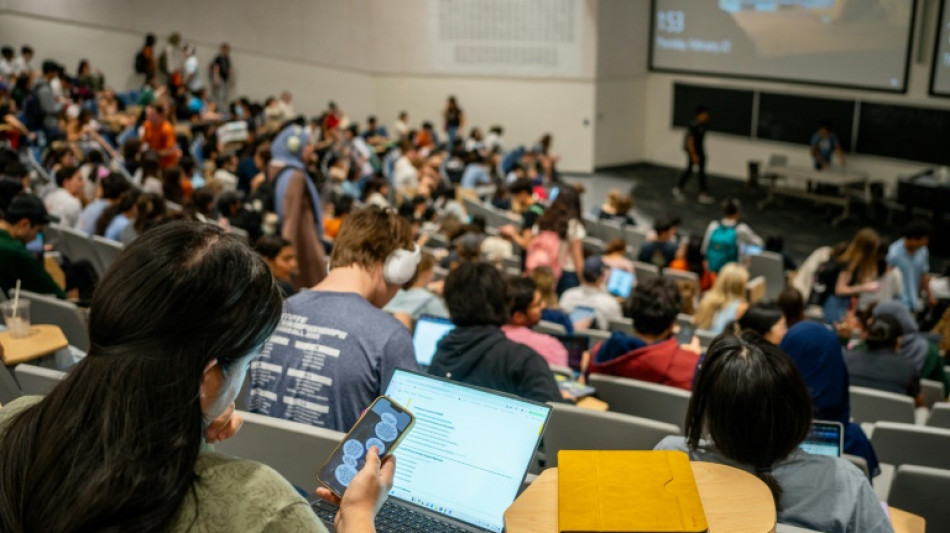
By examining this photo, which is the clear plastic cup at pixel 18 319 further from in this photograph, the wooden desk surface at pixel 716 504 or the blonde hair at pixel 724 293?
the blonde hair at pixel 724 293

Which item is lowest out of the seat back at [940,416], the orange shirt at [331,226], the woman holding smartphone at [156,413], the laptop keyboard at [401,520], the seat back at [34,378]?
the orange shirt at [331,226]

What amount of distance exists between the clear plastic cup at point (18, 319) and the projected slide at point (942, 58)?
39.9 feet

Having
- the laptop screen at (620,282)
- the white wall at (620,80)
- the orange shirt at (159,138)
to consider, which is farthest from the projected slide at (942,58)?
the orange shirt at (159,138)

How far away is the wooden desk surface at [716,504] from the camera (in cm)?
149

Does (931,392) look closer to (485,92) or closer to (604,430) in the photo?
(604,430)

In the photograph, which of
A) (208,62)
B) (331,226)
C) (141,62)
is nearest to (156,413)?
(331,226)

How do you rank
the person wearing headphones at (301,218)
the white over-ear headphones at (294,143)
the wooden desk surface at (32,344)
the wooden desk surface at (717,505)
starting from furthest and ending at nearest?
the white over-ear headphones at (294,143) → the person wearing headphones at (301,218) → the wooden desk surface at (32,344) → the wooden desk surface at (717,505)

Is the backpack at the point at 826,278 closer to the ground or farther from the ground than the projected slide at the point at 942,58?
closer to the ground

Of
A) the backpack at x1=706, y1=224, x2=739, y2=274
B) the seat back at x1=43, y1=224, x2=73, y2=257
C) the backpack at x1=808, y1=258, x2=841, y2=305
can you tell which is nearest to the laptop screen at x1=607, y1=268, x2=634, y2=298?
the backpack at x1=808, y1=258, x2=841, y2=305

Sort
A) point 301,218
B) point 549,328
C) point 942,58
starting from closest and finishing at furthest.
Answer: point 549,328 → point 301,218 → point 942,58

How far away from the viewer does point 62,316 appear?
4352mm

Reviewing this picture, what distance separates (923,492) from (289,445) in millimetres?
2094

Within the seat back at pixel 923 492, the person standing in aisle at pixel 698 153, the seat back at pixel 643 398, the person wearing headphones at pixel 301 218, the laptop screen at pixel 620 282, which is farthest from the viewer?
the person standing in aisle at pixel 698 153

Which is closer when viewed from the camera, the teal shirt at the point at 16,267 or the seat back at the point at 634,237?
the teal shirt at the point at 16,267
